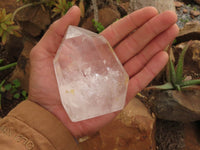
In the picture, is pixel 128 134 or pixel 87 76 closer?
pixel 87 76

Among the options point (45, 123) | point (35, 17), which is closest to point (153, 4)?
point (35, 17)

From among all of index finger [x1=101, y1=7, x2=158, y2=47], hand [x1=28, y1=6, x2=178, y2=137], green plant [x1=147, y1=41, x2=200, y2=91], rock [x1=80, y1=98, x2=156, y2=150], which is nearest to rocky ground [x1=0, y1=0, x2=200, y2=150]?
rock [x1=80, y1=98, x2=156, y2=150]

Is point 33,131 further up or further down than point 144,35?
further down

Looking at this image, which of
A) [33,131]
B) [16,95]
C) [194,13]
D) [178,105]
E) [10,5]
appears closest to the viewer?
[33,131]

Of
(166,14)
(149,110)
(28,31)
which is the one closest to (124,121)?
(149,110)

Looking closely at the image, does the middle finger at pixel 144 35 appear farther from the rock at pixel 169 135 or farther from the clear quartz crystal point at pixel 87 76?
the rock at pixel 169 135

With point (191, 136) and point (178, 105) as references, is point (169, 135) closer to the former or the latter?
point (191, 136)

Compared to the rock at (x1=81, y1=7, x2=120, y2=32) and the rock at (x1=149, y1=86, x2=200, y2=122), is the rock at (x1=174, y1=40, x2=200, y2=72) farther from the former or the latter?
the rock at (x1=81, y1=7, x2=120, y2=32)

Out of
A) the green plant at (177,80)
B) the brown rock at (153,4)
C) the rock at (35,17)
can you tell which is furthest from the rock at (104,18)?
the green plant at (177,80)
